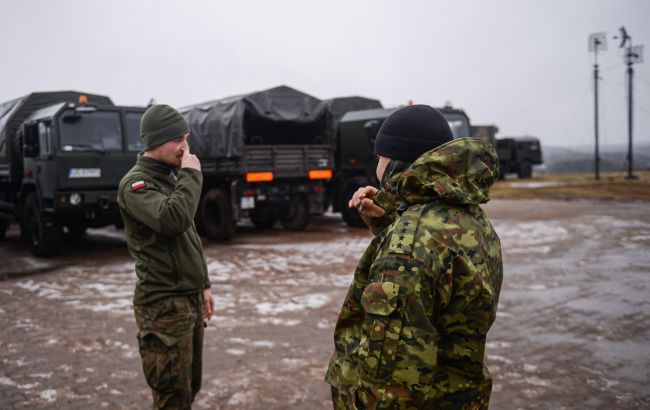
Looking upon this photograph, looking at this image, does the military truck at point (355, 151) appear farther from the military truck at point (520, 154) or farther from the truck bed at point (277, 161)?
the military truck at point (520, 154)

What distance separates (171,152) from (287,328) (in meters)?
3.07

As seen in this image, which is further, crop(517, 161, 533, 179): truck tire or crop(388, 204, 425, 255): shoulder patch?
crop(517, 161, 533, 179): truck tire

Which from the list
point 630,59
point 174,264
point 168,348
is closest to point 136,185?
point 174,264

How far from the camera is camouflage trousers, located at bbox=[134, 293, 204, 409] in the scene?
268 cm

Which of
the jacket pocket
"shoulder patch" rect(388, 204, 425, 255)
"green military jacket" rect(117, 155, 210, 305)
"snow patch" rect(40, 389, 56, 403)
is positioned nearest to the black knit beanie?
"shoulder patch" rect(388, 204, 425, 255)

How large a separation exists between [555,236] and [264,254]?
5614mm

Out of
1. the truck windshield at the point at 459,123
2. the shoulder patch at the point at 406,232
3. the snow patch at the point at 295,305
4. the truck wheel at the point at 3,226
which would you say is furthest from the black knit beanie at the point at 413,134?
the truck wheel at the point at 3,226

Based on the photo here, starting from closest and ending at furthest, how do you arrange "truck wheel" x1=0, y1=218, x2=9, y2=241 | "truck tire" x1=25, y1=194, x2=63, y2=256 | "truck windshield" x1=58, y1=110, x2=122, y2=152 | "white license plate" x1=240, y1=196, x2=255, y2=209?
1. "truck windshield" x1=58, y1=110, x2=122, y2=152
2. "truck tire" x1=25, y1=194, x2=63, y2=256
3. "white license plate" x1=240, y1=196, x2=255, y2=209
4. "truck wheel" x1=0, y1=218, x2=9, y2=241

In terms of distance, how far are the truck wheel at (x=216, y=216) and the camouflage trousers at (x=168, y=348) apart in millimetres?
9064

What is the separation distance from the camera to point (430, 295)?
5.25ft

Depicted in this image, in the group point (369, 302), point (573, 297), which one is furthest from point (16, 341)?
point (573, 297)

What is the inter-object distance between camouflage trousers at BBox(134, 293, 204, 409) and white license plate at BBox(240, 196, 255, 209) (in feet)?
29.7

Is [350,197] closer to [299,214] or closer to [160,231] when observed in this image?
[299,214]

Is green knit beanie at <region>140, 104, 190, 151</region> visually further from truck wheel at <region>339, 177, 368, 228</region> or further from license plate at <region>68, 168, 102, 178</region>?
truck wheel at <region>339, 177, 368, 228</region>
